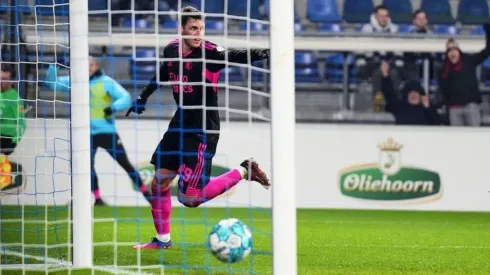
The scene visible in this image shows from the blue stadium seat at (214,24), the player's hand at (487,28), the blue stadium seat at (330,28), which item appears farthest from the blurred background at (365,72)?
the blue stadium seat at (214,24)

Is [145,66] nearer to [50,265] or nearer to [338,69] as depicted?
[338,69]

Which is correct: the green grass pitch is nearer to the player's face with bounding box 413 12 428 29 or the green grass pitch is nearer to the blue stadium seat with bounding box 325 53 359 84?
the blue stadium seat with bounding box 325 53 359 84

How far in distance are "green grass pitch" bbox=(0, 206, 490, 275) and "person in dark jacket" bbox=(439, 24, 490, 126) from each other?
166 cm

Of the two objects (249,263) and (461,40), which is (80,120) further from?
(461,40)

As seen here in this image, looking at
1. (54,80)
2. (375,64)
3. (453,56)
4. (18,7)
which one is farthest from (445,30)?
(18,7)

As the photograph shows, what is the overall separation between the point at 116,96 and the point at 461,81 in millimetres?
4971

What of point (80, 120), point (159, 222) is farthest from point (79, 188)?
point (159, 222)

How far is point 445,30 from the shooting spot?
1658 cm

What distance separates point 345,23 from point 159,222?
27.9ft

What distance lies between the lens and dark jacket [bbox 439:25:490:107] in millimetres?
15367

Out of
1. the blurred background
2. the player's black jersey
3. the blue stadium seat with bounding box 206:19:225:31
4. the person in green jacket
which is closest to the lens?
the player's black jersey

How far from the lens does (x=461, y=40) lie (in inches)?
611

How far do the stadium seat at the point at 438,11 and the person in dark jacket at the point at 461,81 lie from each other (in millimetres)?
1358

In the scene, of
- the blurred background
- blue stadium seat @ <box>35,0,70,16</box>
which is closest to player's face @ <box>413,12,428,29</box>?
the blurred background
